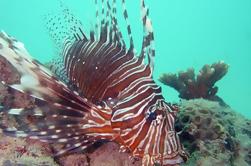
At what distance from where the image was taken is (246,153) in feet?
13.3

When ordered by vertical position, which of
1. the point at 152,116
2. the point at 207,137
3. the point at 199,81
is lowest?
the point at 152,116

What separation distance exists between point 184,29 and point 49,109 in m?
111

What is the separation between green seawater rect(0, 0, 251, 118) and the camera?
282ft

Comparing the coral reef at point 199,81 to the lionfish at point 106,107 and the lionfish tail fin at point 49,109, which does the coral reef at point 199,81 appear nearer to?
the lionfish at point 106,107

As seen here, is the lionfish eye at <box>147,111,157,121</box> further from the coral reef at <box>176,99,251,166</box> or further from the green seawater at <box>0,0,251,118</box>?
the green seawater at <box>0,0,251,118</box>

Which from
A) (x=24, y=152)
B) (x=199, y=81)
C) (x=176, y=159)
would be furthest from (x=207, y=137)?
(x=199, y=81)

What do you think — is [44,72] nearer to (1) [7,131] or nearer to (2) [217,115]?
(1) [7,131]

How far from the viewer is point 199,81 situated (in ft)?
19.3

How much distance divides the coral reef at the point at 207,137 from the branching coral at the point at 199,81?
1.91m

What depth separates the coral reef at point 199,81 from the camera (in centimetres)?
590

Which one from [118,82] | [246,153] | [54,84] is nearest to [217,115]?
[246,153]

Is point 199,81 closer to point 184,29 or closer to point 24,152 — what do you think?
point 24,152

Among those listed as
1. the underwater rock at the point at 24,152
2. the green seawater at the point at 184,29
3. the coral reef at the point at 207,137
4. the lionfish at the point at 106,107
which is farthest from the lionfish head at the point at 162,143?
the green seawater at the point at 184,29

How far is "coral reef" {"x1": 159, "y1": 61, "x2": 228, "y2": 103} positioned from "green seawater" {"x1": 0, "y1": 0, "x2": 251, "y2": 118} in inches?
2754
